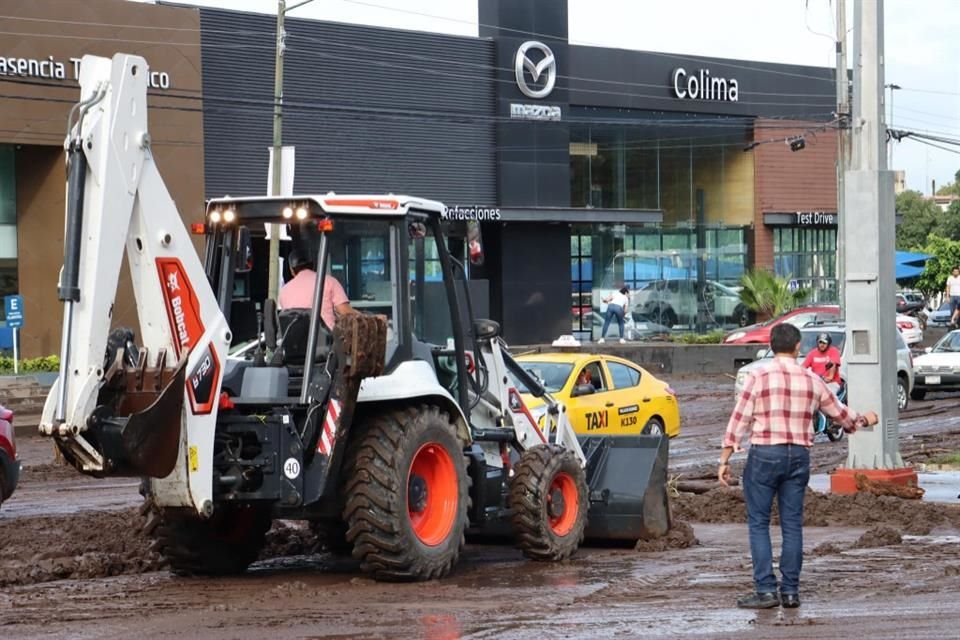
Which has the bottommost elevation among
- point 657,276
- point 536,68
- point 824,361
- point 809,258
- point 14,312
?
point 824,361

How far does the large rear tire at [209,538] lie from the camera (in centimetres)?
1102

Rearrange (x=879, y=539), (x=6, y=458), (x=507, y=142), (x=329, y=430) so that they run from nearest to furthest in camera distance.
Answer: (x=329, y=430) < (x=879, y=539) < (x=6, y=458) < (x=507, y=142)

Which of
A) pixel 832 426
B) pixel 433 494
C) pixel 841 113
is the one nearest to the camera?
pixel 433 494

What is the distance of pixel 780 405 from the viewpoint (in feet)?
31.3

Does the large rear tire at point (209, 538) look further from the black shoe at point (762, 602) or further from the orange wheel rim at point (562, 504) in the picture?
the black shoe at point (762, 602)

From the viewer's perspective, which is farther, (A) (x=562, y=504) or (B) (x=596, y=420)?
(B) (x=596, y=420)

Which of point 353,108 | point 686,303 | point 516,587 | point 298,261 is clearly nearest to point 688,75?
point 686,303

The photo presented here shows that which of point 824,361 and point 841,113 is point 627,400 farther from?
point 841,113

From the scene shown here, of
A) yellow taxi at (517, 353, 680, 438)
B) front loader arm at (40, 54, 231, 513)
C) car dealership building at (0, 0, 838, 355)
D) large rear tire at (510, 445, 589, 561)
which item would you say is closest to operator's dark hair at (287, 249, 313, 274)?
front loader arm at (40, 54, 231, 513)

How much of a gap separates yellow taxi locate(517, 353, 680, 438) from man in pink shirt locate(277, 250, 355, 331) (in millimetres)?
8846

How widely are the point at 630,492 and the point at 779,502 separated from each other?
324cm

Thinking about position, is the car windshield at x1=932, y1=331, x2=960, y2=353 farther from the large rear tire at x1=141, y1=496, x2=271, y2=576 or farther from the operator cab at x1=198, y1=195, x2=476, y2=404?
the large rear tire at x1=141, y1=496, x2=271, y2=576

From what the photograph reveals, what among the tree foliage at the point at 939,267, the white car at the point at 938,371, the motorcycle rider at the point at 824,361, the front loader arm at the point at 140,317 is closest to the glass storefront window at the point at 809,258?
the tree foliage at the point at 939,267

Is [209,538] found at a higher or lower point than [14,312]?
lower
